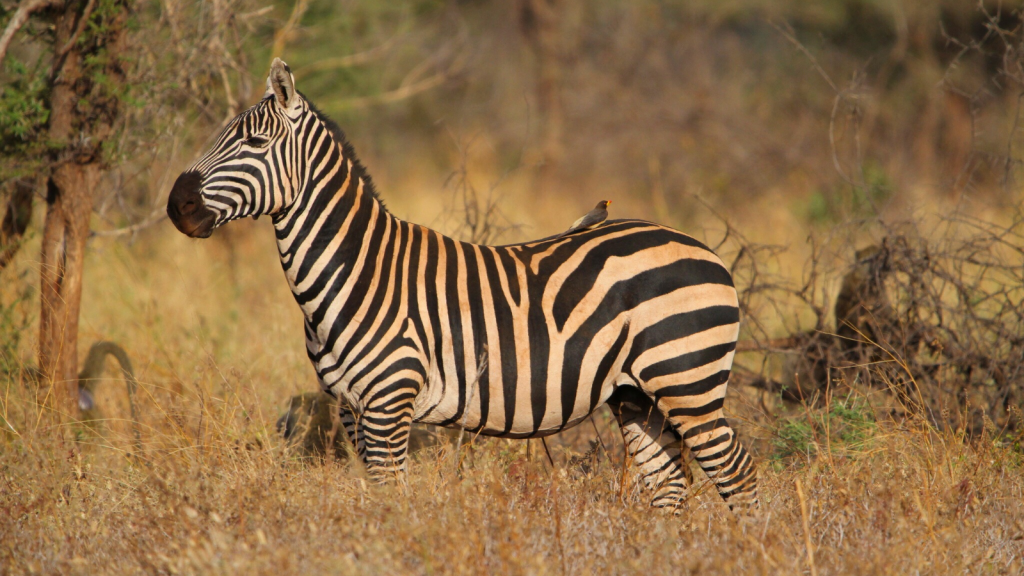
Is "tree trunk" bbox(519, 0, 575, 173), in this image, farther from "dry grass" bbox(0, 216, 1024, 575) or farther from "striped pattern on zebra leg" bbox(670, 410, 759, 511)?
"striped pattern on zebra leg" bbox(670, 410, 759, 511)

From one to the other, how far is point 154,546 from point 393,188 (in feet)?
37.3

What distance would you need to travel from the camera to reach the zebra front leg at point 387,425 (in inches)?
157

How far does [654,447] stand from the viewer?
4.60m

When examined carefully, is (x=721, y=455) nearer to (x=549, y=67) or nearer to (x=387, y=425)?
(x=387, y=425)

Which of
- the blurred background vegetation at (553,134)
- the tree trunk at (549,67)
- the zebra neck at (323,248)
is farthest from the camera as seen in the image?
the tree trunk at (549,67)

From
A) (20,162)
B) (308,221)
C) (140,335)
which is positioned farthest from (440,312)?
(140,335)

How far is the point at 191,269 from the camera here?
956 centimetres

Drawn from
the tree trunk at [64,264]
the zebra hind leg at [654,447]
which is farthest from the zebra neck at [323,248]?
the tree trunk at [64,264]

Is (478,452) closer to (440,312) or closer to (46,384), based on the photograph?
(440,312)

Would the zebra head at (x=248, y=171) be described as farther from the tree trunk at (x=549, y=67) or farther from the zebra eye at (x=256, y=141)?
the tree trunk at (x=549, y=67)

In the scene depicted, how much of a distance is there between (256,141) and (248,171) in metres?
0.16

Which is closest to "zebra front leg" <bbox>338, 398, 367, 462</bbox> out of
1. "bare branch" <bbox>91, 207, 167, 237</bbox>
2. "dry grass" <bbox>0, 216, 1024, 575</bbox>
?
"dry grass" <bbox>0, 216, 1024, 575</bbox>

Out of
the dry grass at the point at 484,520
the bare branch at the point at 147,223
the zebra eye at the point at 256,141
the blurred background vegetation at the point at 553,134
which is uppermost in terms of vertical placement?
the blurred background vegetation at the point at 553,134

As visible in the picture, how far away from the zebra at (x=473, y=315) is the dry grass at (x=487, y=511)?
32 cm
